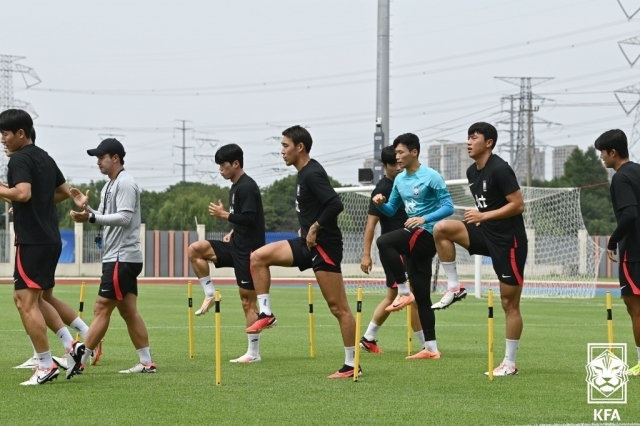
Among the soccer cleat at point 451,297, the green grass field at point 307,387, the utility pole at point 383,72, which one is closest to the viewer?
the green grass field at point 307,387

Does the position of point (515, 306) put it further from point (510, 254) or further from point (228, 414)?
point (228, 414)

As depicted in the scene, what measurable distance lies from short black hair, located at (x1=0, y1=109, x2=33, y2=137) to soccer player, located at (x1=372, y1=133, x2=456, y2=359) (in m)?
4.40

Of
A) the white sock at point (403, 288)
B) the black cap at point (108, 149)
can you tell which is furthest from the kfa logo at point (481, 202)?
the black cap at point (108, 149)

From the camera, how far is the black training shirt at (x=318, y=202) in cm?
1112

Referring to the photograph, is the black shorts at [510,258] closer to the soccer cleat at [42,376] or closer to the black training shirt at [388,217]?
the black training shirt at [388,217]

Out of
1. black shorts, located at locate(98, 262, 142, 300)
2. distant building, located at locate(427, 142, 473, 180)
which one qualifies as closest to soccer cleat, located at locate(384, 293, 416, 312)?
black shorts, located at locate(98, 262, 142, 300)

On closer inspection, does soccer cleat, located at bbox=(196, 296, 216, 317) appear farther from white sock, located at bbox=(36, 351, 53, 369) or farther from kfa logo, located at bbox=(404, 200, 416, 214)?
white sock, located at bbox=(36, 351, 53, 369)

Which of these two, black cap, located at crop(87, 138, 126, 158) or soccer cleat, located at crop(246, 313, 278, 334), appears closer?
black cap, located at crop(87, 138, 126, 158)

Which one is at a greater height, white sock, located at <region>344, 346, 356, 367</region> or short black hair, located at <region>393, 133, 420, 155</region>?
short black hair, located at <region>393, 133, 420, 155</region>

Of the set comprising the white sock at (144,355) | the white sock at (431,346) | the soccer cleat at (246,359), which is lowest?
the soccer cleat at (246,359)

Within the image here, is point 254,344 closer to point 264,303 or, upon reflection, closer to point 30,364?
point 264,303

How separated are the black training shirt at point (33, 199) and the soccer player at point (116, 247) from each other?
33 centimetres

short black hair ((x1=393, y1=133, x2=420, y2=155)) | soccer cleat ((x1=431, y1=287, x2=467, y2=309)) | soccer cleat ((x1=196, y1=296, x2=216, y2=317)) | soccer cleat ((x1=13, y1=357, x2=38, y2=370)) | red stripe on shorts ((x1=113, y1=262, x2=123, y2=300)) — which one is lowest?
soccer cleat ((x1=13, y1=357, x2=38, y2=370))

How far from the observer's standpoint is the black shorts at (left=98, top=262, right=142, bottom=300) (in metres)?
11.3
